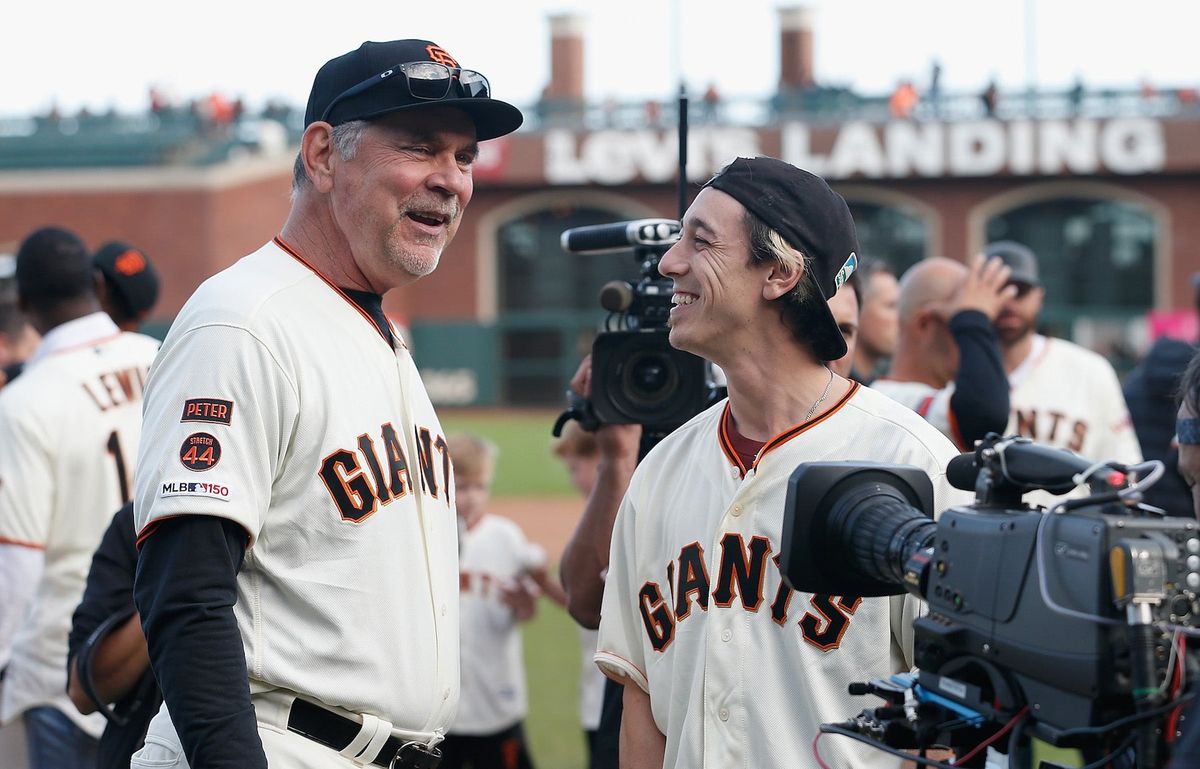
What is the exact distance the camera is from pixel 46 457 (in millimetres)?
3803

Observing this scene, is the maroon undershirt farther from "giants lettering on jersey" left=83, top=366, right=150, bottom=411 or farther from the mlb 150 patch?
"giants lettering on jersey" left=83, top=366, right=150, bottom=411

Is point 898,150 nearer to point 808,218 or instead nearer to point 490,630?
point 490,630

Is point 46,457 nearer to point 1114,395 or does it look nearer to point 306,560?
point 306,560

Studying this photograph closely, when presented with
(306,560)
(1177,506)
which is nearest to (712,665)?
(306,560)

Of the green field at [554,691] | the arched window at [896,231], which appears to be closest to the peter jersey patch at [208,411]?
the green field at [554,691]

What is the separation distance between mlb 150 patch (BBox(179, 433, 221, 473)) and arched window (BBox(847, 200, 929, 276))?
95.4ft

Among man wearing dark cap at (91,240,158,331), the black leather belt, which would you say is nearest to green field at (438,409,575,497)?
man wearing dark cap at (91,240,158,331)

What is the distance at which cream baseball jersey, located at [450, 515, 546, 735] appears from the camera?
505 cm

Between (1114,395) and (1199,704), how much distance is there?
3813 mm

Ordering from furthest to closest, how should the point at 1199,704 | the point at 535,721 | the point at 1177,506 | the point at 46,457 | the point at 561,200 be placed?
A: 1. the point at 561,200
2. the point at 535,721
3. the point at 1177,506
4. the point at 46,457
5. the point at 1199,704

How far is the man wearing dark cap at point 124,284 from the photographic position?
439cm

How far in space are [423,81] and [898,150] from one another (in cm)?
2818

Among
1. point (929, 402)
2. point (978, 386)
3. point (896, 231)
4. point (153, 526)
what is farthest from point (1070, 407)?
point (896, 231)

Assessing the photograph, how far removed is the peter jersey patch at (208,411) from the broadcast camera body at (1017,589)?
37.3 inches
